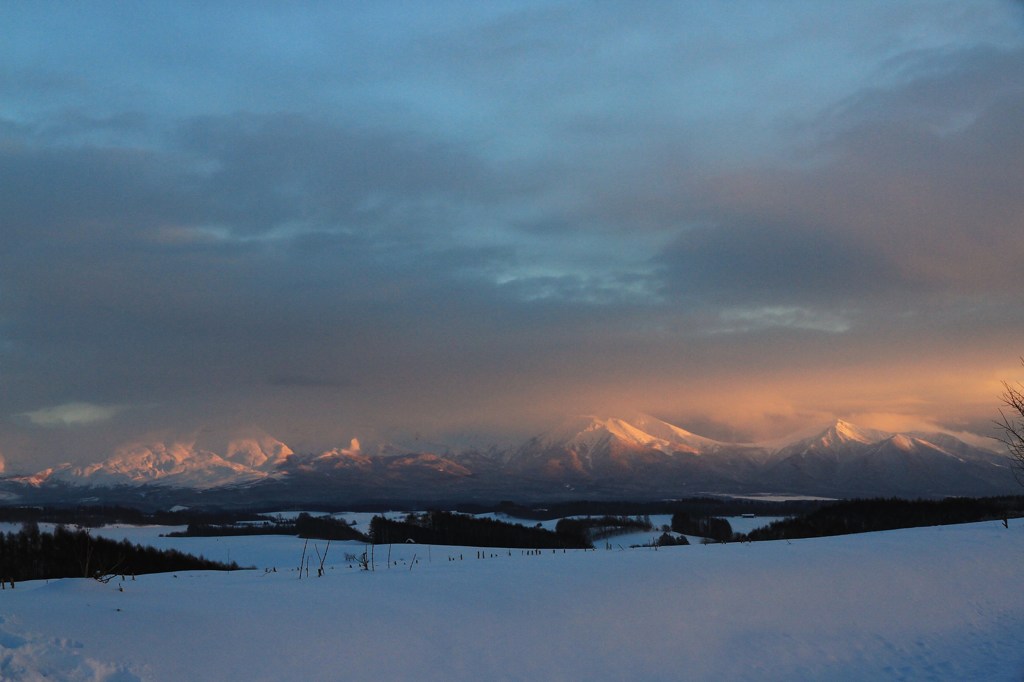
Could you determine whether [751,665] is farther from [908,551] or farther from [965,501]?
[965,501]

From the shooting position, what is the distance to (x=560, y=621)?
64.6 ft

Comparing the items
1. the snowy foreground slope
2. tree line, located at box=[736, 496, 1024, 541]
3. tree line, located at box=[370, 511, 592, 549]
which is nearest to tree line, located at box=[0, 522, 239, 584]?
the snowy foreground slope

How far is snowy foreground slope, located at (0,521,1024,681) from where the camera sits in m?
14.9

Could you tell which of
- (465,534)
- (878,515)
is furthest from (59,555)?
(878,515)

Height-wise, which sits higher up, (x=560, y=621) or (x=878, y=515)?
(x=560, y=621)

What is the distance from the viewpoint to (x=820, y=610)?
22.5m

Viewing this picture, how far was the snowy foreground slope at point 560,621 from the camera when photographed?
14875mm

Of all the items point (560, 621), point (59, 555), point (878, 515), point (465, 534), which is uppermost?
point (59, 555)

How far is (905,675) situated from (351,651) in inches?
490

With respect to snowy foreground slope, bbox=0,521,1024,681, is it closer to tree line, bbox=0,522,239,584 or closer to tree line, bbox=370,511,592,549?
tree line, bbox=0,522,239,584

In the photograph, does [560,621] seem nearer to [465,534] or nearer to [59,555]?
[59,555]

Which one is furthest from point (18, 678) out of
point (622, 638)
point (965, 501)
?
point (965, 501)

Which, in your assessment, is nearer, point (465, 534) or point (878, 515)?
point (878, 515)

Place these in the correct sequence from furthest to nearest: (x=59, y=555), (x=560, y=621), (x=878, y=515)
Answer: (x=878, y=515), (x=59, y=555), (x=560, y=621)
